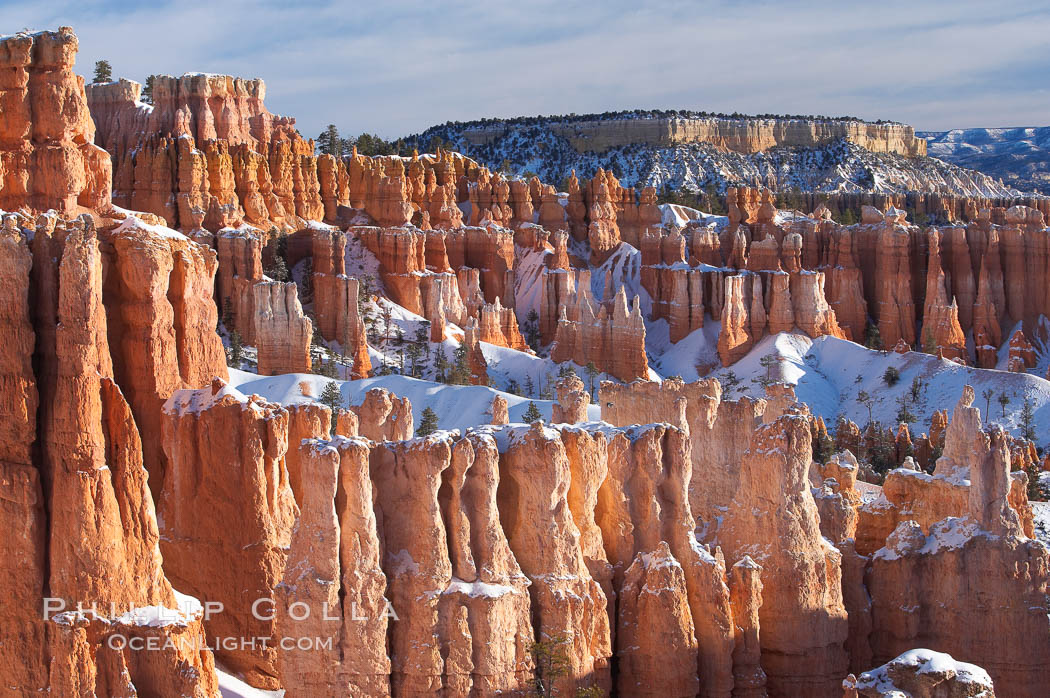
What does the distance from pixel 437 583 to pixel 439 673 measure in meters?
1.39

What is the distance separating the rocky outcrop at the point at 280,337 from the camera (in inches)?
2346

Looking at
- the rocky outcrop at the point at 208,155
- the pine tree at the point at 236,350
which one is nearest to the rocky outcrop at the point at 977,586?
the pine tree at the point at 236,350

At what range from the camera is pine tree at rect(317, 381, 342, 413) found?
A: 5075 centimetres

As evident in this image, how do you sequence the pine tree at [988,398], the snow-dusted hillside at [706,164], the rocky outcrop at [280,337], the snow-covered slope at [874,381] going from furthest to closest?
the snow-dusted hillside at [706,164] < the snow-covered slope at [874,381] < the pine tree at [988,398] < the rocky outcrop at [280,337]

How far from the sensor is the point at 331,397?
51219 millimetres

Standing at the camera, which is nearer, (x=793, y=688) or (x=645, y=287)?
(x=793, y=688)

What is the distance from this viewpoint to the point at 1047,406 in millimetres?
63938

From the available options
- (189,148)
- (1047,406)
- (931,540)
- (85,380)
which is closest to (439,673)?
(85,380)

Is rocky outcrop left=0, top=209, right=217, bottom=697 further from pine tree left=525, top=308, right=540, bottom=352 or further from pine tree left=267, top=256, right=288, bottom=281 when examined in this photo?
pine tree left=525, top=308, right=540, bottom=352

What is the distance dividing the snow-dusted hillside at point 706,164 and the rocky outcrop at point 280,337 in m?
86.2

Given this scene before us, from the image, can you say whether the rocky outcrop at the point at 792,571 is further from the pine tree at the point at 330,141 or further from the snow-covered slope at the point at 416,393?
the pine tree at the point at 330,141

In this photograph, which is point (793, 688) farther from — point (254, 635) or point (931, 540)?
point (254, 635)

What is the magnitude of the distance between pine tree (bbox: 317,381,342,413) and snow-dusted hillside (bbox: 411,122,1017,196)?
9405 centimetres

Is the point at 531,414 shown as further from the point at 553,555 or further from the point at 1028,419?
the point at 1028,419
